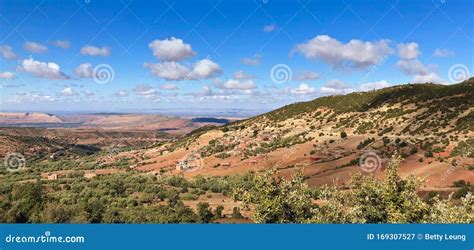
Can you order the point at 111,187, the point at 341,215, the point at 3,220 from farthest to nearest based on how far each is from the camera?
the point at 111,187, the point at 3,220, the point at 341,215

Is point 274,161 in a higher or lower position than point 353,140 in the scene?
lower

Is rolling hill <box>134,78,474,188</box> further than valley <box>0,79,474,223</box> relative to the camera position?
Yes

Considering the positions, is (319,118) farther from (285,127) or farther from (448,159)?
(448,159)

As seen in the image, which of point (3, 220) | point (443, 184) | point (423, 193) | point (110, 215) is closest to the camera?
point (3, 220)

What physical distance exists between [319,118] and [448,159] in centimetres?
5330

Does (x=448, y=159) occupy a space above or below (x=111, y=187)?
above

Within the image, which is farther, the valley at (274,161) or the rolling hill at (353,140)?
the rolling hill at (353,140)

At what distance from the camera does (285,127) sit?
342ft

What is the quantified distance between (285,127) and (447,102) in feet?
119

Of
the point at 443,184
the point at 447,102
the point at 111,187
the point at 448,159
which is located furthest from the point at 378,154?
the point at 111,187

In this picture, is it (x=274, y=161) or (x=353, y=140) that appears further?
(x=353, y=140)

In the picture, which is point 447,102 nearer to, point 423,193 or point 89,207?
point 423,193

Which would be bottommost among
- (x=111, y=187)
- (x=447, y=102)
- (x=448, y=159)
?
(x=111, y=187)

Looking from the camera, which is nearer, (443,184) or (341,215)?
(341,215)
